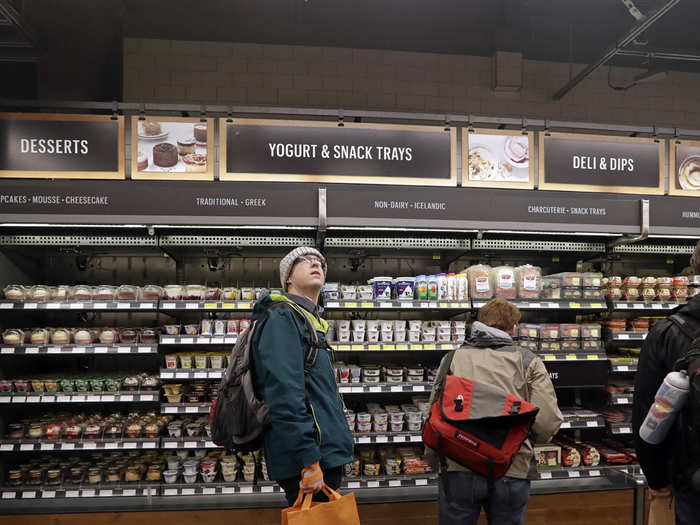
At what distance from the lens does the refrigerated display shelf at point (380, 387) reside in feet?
11.9

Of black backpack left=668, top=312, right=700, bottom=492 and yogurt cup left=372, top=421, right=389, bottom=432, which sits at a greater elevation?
black backpack left=668, top=312, right=700, bottom=492

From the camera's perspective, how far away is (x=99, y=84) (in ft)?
17.3

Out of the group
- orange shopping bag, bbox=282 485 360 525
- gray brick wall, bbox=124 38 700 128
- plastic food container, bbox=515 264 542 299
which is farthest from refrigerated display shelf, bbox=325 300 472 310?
gray brick wall, bbox=124 38 700 128

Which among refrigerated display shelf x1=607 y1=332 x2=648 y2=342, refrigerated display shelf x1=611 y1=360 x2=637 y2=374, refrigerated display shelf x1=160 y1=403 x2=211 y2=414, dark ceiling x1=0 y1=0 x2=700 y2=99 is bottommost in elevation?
refrigerated display shelf x1=160 y1=403 x2=211 y2=414

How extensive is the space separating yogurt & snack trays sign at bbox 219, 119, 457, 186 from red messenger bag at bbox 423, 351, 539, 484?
196cm

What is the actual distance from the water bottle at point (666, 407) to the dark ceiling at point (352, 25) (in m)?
4.62

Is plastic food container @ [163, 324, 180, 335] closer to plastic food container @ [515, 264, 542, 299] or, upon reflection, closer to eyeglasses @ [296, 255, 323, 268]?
eyeglasses @ [296, 255, 323, 268]

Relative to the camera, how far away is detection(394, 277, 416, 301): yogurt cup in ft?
12.3

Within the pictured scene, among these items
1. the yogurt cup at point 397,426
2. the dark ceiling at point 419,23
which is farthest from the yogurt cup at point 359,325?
the dark ceiling at point 419,23

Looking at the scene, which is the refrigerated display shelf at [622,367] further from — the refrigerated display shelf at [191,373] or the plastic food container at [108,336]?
the plastic food container at [108,336]

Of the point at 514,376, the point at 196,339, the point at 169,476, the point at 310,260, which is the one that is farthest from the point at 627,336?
the point at 169,476

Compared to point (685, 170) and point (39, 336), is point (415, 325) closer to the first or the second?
point (685, 170)

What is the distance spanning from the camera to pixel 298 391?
1844 millimetres

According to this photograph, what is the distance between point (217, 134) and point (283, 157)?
550mm
